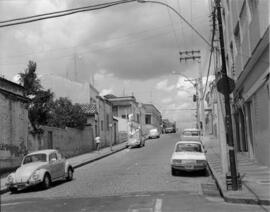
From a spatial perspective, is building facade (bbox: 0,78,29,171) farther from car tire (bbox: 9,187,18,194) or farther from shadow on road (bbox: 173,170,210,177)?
shadow on road (bbox: 173,170,210,177)

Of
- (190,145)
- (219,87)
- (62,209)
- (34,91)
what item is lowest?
(62,209)

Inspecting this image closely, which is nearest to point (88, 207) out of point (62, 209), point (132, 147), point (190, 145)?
point (62, 209)

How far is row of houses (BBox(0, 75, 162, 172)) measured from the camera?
26109 mm

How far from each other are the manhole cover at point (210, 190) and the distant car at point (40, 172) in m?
6.09

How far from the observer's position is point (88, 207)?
1298 centimetres

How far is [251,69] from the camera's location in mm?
22891

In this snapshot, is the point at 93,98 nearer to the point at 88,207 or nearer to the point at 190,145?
the point at 190,145

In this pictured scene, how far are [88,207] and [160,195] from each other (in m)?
2.85

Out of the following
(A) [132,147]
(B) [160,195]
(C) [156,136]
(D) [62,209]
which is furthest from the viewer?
(C) [156,136]

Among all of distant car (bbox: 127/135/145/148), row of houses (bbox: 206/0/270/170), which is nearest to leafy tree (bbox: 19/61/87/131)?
distant car (bbox: 127/135/145/148)

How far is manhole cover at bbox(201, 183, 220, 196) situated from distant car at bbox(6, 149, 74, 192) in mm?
6094

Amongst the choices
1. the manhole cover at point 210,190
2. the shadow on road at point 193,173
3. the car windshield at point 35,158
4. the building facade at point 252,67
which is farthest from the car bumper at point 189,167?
the car windshield at point 35,158

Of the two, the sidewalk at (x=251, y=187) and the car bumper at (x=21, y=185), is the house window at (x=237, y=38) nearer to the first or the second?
the sidewalk at (x=251, y=187)

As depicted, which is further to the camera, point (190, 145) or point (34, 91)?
point (34, 91)
